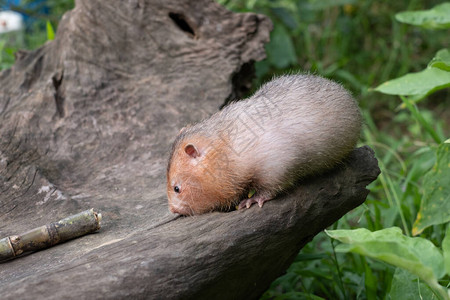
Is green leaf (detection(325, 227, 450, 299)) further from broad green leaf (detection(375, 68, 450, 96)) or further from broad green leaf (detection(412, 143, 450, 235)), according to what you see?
broad green leaf (detection(375, 68, 450, 96))

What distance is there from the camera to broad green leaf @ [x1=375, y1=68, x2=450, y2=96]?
3.78m

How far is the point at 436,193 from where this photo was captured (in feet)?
12.2

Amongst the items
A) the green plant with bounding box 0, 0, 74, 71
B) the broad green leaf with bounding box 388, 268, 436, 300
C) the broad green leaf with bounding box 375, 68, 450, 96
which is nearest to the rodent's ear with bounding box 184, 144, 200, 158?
the broad green leaf with bounding box 388, 268, 436, 300

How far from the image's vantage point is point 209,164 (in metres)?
3.43

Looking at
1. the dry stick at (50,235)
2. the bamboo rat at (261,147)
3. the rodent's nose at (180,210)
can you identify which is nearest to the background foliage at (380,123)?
the bamboo rat at (261,147)

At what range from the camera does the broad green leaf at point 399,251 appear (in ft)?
7.43

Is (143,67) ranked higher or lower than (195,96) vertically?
higher

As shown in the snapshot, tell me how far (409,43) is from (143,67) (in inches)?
211

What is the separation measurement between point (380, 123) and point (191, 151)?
528 centimetres

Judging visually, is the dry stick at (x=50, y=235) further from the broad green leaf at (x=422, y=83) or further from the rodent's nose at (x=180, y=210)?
the broad green leaf at (x=422, y=83)

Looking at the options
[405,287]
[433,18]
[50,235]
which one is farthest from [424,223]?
[50,235]

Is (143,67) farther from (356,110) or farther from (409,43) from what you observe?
(409,43)

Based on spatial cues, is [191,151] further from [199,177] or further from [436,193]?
[436,193]

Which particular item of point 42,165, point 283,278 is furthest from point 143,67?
point 283,278
